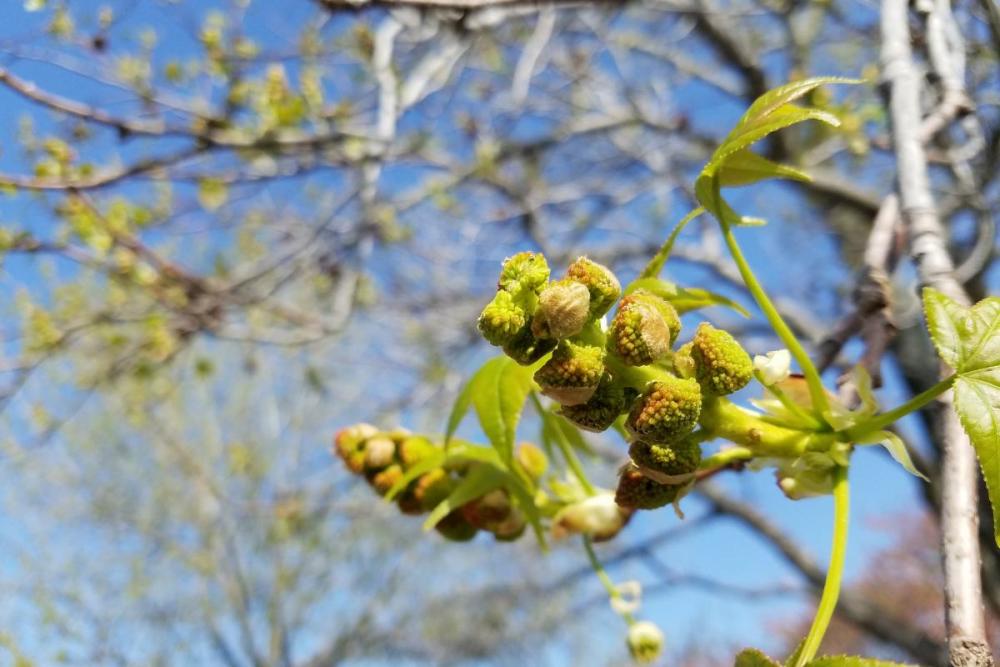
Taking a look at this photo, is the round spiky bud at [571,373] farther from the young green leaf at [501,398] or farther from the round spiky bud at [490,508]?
the round spiky bud at [490,508]

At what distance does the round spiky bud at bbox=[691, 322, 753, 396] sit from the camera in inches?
28.4

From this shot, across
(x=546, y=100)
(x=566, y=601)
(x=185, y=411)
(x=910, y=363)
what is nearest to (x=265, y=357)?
(x=185, y=411)

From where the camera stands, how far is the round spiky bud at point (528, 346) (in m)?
0.65

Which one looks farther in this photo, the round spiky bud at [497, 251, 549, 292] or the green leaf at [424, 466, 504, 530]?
the green leaf at [424, 466, 504, 530]

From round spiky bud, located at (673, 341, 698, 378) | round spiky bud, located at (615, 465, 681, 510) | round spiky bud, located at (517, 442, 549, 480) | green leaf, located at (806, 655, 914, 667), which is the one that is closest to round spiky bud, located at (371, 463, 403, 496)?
round spiky bud, located at (517, 442, 549, 480)

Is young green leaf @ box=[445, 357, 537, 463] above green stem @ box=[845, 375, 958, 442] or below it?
above

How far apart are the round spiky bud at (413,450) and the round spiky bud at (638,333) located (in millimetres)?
411

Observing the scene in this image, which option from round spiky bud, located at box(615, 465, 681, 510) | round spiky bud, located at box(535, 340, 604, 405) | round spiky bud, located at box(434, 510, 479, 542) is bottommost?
round spiky bud, located at box(434, 510, 479, 542)

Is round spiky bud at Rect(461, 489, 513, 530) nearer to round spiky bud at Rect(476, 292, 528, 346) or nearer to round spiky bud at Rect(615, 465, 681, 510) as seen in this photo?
round spiky bud at Rect(615, 465, 681, 510)

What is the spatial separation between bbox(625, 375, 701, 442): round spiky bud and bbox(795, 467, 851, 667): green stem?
0.58ft

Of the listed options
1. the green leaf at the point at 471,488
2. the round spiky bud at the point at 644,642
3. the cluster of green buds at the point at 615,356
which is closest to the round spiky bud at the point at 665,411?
the cluster of green buds at the point at 615,356

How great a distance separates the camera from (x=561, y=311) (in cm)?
62

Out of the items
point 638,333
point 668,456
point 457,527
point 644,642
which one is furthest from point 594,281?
point 644,642

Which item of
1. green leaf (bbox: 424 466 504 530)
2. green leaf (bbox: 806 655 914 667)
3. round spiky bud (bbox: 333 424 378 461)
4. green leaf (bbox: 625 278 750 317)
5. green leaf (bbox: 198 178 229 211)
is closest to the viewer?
green leaf (bbox: 806 655 914 667)
